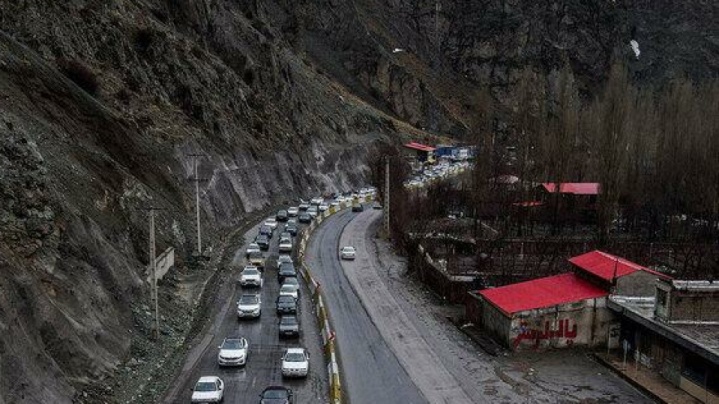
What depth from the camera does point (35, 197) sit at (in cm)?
2814

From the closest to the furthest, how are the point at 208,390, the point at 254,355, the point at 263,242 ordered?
the point at 208,390 → the point at 254,355 → the point at 263,242

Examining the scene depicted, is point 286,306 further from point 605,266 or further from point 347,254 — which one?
point 347,254

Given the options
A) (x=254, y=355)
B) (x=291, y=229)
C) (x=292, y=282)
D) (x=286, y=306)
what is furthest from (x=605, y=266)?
(x=291, y=229)

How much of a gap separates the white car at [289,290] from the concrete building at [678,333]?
18520 mm

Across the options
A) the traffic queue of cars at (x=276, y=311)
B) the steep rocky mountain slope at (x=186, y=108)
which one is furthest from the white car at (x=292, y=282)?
the steep rocky mountain slope at (x=186, y=108)

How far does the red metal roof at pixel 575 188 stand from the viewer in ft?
234

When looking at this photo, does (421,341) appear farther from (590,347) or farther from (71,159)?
(71,159)

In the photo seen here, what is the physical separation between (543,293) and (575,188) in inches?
1481

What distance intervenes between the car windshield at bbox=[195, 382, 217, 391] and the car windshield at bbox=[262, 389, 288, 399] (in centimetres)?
211

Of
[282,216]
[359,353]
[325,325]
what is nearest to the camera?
[359,353]

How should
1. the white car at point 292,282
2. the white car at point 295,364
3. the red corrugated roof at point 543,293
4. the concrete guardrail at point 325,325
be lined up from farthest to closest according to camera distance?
the white car at point 292,282, the red corrugated roof at point 543,293, the white car at point 295,364, the concrete guardrail at point 325,325

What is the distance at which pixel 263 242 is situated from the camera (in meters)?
59.5

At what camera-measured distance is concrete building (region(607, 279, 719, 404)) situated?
29062 mm

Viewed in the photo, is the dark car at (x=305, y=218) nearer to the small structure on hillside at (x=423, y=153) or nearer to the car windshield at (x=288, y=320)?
the car windshield at (x=288, y=320)
